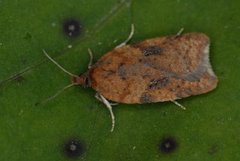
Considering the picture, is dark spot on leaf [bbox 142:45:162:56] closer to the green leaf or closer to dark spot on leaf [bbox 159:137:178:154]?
the green leaf

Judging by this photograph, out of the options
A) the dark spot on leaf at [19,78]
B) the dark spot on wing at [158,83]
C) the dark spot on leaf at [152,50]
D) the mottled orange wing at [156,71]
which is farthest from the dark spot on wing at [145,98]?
the dark spot on leaf at [19,78]

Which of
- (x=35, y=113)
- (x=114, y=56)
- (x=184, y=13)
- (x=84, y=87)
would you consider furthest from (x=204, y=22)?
(x=35, y=113)

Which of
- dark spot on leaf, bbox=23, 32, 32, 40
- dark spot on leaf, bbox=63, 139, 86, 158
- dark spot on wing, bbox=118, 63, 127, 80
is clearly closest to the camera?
dark spot on wing, bbox=118, 63, 127, 80

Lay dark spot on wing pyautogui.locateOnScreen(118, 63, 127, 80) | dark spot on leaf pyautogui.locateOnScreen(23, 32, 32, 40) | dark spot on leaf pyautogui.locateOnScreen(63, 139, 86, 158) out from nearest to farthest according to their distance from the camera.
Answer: dark spot on wing pyautogui.locateOnScreen(118, 63, 127, 80), dark spot on leaf pyautogui.locateOnScreen(23, 32, 32, 40), dark spot on leaf pyautogui.locateOnScreen(63, 139, 86, 158)

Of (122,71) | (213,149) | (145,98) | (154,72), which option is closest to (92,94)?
(122,71)

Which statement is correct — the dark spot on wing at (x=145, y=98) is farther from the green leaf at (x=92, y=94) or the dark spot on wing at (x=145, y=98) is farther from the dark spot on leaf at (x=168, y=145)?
the dark spot on leaf at (x=168, y=145)

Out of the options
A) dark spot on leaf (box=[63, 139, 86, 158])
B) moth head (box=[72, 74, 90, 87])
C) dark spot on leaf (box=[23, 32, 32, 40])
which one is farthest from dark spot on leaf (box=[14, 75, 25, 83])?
dark spot on leaf (box=[63, 139, 86, 158])
